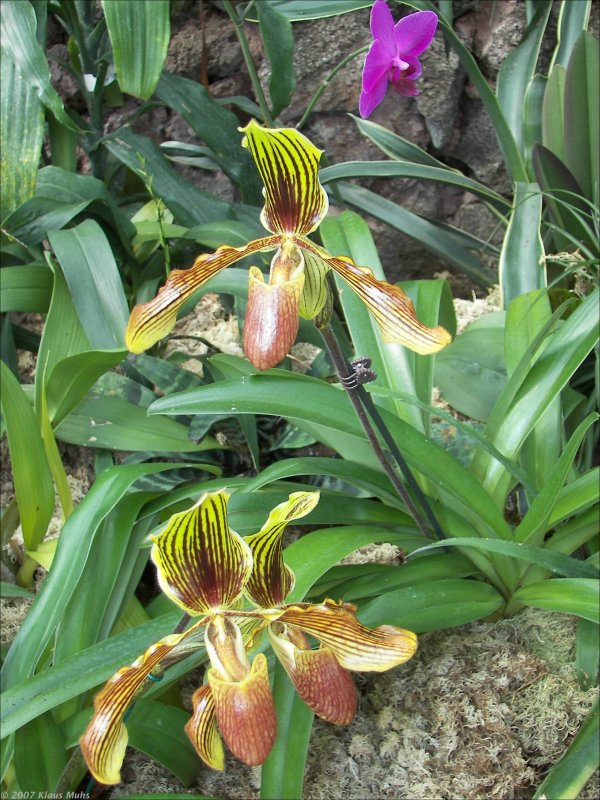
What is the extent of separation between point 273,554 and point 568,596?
0.45 meters

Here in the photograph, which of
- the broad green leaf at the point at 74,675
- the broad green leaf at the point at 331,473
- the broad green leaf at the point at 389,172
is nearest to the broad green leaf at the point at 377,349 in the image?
the broad green leaf at the point at 331,473

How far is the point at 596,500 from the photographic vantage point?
1060 mm

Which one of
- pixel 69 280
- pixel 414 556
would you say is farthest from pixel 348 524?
pixel 69 280

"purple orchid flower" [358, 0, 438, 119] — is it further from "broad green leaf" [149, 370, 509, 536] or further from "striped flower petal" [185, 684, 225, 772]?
"striped flower petal" [185, 684, 225, 772]

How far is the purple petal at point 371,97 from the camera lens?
2.91 feet

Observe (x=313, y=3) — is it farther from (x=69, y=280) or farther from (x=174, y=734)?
(x=174, y=734)

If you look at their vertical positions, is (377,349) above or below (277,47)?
below

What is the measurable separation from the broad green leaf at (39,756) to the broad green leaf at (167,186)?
3.53 feet

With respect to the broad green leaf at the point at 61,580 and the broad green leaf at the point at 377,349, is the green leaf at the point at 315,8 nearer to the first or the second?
the broad green leaf at the point at 377,349

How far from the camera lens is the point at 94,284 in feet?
4.87

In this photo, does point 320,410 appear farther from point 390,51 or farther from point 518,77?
point 518,77

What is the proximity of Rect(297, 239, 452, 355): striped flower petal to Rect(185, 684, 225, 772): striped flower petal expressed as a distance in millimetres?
371

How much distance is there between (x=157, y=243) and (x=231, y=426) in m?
0.55

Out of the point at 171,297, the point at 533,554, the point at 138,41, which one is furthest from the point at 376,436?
the point at 138,41
